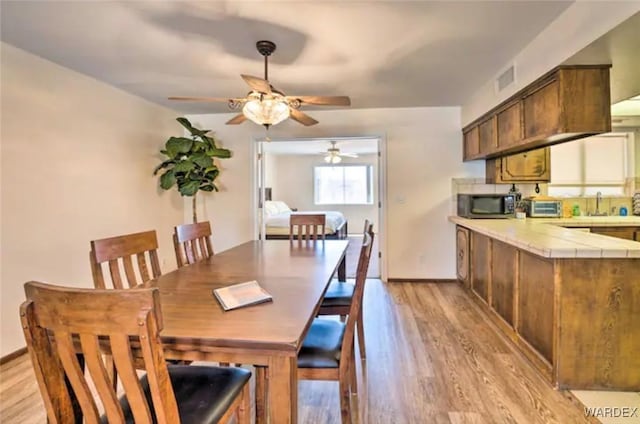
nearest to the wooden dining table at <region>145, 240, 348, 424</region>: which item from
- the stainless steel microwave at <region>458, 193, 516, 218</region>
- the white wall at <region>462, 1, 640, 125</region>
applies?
the white wall at <region>462, 1, 640, 125</region>

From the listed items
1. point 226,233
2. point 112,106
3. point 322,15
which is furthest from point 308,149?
point 322,15

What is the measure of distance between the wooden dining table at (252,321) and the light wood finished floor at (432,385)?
0.78 metres

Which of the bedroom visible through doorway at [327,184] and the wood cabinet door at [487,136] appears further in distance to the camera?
the bedroom visible through doorway at [327,184]

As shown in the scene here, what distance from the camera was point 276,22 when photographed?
232 centimetres

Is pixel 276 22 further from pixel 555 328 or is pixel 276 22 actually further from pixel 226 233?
pixel 226 233

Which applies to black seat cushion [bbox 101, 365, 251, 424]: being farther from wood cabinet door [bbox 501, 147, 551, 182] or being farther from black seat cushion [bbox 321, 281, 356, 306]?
wood cabinet door [bbox 501, 147, 551, 182]

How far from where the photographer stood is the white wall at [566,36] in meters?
1.78

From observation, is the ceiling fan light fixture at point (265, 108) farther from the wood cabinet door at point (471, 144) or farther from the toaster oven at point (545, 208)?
the toaster oven at point (545, 208)

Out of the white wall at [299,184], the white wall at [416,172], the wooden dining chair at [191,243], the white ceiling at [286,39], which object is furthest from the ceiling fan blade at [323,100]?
the white wall at [299,184]

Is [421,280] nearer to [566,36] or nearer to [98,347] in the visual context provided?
[566,36]

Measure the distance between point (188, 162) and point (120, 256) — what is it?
2.62 m

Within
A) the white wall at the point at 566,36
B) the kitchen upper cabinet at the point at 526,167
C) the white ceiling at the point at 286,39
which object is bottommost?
the kitchen upper cabinet at the point at 526,167

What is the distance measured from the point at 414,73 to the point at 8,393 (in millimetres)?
3832

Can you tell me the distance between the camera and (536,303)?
2447 mm
